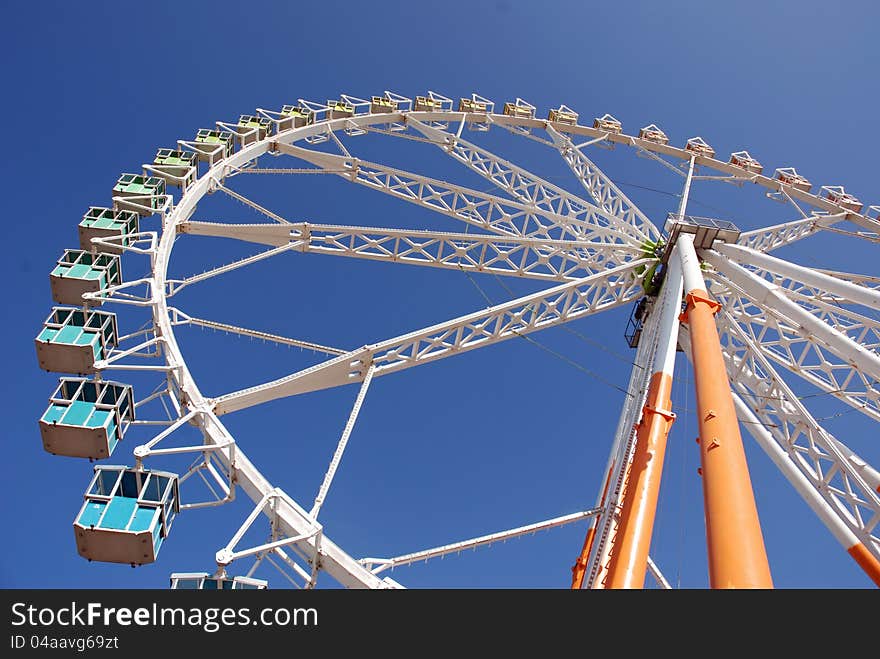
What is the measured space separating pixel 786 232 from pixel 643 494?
1464 centimetres

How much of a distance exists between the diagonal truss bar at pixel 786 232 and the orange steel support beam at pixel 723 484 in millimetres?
8533

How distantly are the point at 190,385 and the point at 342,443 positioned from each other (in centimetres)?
281

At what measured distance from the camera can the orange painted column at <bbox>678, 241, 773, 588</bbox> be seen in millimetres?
7559

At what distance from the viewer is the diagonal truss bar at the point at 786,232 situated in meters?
19.8

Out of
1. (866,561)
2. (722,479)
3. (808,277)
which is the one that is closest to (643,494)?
(722,479)

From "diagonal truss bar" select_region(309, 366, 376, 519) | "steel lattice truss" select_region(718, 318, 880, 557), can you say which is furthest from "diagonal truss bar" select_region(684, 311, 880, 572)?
"diagonal truss bar" select_region(309, 366, 376, 519)

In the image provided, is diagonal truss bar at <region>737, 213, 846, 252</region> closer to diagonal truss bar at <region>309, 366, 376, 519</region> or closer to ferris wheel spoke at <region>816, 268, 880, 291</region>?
ferris wheel spoke at <region>816, 268, 880, 291</region>

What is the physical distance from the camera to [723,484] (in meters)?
8.76

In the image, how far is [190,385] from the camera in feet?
39.7

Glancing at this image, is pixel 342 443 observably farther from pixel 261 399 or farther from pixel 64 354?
pixel 64 354

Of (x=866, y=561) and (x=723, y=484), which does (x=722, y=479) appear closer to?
(x=723, y=484)

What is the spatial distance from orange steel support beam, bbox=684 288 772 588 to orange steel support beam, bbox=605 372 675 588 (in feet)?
2.64

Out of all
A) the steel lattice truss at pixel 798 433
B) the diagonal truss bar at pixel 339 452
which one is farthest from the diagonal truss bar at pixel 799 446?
the diagonal truss bar at pixel 339 452
